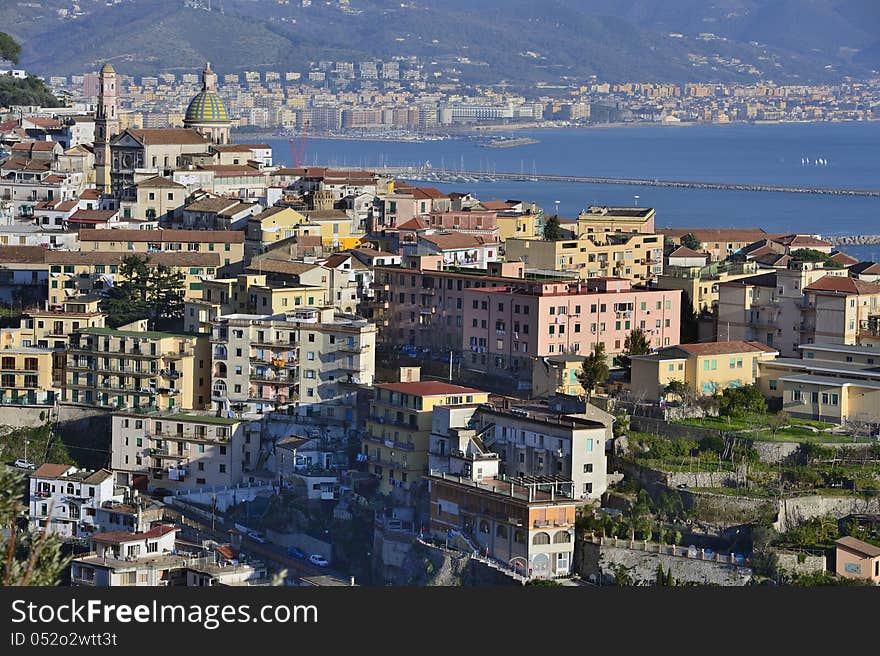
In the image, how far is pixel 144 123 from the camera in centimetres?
6931

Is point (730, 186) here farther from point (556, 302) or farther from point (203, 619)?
point (203, 619)

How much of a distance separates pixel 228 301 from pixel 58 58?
10826 centimetres

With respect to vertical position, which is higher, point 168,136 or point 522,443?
point 168,136

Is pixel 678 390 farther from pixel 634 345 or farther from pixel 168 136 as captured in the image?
pixel 168 136

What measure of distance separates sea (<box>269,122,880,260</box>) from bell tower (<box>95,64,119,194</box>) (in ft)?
51.8

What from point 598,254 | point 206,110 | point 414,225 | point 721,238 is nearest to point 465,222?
point 414,225

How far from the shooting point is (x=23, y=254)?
27828 millimetres

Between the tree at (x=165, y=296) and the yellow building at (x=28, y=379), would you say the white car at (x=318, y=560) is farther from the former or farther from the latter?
the tree at (x=165, y=296)

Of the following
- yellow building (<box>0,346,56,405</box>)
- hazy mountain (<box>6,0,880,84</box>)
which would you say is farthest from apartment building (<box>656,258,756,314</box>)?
hazy mountain (<box>6,0,880,84</box>)

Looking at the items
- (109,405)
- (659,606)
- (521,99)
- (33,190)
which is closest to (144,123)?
(33,190)

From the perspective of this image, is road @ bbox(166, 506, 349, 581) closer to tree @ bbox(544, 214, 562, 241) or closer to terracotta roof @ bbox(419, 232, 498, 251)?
terracotta roof @ bbox(419, 232, 498, 251)

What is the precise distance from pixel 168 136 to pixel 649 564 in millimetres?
18252

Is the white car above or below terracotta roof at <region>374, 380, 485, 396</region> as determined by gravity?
below

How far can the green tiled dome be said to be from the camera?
3728cm
